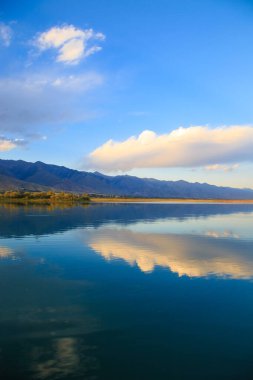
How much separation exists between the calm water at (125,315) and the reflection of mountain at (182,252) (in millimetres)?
145

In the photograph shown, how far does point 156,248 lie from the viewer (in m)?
30.5

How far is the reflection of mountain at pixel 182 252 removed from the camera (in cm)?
2266

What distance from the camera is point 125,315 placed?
1422 centimetres

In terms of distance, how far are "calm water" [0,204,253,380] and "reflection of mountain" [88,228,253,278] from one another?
15 cm

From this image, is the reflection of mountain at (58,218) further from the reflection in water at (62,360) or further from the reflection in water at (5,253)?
the reflection in water at (62,360)

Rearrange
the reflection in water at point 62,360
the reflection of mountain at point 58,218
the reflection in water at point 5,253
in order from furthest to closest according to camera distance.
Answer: the reflection of mountain at point 58,218 < the reflection in water at point 5,253 < the reflection in water at point 62,360

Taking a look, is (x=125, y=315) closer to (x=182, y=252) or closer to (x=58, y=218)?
(x=182, y=252)

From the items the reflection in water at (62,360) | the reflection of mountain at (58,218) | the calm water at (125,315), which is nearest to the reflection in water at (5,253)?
the calm water at (125,315)

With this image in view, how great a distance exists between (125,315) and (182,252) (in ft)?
49.5

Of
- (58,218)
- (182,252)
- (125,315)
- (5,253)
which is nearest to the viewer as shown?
(125,315)

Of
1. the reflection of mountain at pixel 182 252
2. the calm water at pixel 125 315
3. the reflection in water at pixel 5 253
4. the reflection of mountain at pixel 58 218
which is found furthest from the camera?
the reflection of mountain at pixel 58 218

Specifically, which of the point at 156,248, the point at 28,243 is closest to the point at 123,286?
the point at 156,248

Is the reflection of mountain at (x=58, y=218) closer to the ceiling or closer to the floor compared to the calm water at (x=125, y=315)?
closer to the ceiling

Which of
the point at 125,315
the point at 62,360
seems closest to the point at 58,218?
the point at 125,315
